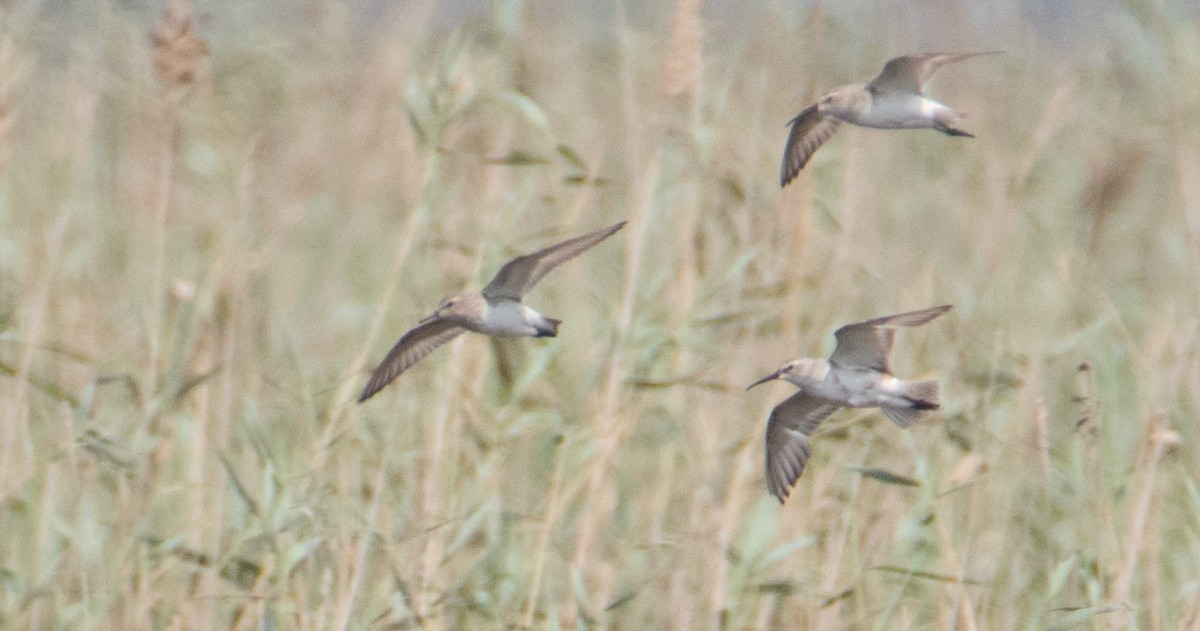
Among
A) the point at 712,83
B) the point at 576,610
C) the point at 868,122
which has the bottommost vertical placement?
the point at 576,610

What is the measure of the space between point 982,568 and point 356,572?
106cm

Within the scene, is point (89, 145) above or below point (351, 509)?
above

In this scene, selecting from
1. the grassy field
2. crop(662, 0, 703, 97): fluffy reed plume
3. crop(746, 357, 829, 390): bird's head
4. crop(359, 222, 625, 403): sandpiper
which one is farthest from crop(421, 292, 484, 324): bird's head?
crop(662, 0, 703, 97): fluffy reed plume

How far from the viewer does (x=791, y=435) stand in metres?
2.80

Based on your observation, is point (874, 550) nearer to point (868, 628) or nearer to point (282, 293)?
point (868, 628)

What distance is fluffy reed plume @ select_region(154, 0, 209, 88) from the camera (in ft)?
9.38

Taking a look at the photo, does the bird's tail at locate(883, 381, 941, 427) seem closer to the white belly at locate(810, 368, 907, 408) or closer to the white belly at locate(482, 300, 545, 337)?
the white belly at locate(810, 368, 907, 408)

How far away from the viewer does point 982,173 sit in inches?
138

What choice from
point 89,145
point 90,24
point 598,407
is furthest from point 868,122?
point 90,24

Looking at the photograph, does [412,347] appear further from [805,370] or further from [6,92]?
[6,92]

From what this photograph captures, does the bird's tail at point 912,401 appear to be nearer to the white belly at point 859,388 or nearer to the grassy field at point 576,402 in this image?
the white belly at point 859,388

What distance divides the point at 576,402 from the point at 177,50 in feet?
2.98

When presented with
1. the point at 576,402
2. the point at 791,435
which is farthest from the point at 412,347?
the point at 791,435

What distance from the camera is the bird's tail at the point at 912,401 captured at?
2576 mm
